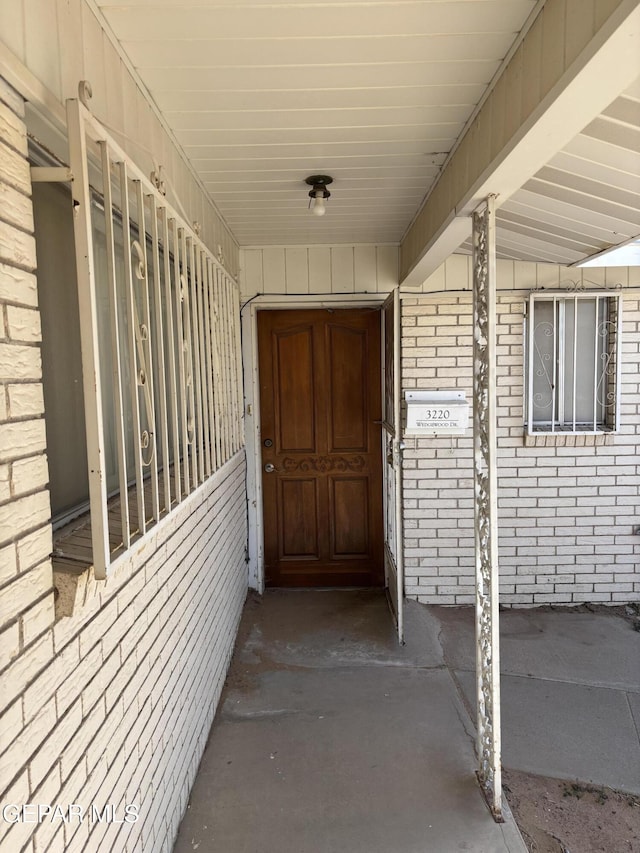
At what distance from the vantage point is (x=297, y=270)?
405 cm

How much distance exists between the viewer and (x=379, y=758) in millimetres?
2486

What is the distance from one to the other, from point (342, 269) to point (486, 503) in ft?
8.01

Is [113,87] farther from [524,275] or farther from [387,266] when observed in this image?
[524,275]

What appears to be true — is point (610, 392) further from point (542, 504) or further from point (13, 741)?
point (13, 741)

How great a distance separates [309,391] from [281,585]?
1.57 metres

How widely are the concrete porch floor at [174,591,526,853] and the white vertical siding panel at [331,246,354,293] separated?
2.39 meters

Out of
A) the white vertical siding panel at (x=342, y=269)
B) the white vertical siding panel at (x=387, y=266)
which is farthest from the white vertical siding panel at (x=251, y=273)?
the white vertical siding panel at (x=387, y=266)

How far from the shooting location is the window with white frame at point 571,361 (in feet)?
12.6

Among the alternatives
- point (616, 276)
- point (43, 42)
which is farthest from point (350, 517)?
point (43, 42)

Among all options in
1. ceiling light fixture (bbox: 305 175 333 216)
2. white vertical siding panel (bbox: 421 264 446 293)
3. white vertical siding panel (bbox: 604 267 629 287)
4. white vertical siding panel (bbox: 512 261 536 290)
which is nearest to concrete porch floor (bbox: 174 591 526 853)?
white vertical siding panel (bbox: 421 264 446 293)

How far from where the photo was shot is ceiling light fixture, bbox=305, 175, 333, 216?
268 cm

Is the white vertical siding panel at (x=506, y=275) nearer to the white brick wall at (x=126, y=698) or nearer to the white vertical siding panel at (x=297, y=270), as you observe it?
the white vertical siding panel at (x=297, y=270)

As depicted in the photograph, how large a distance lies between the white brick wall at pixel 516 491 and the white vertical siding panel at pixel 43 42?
9.54 feet

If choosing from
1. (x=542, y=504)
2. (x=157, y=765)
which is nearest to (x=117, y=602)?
(x=157, y=765)
